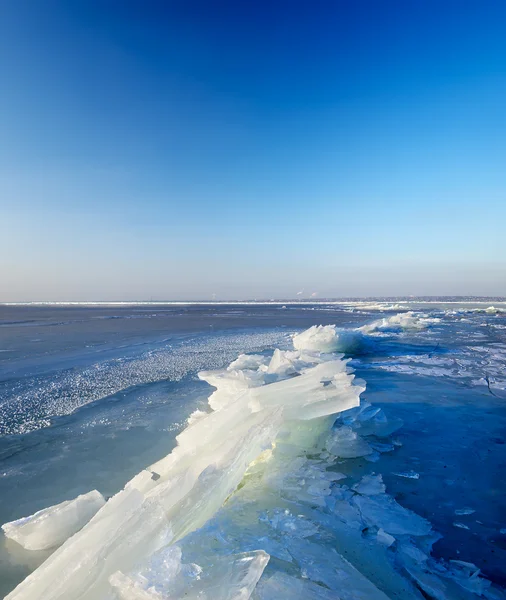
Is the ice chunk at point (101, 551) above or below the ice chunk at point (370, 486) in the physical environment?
above

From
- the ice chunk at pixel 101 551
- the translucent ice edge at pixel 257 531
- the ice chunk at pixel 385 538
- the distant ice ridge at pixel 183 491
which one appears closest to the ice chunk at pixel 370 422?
the distant ice ridge at pixel 183 491

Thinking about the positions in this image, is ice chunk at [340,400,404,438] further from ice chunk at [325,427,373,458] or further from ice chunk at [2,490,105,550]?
ice chunk at [2,490,105,550]

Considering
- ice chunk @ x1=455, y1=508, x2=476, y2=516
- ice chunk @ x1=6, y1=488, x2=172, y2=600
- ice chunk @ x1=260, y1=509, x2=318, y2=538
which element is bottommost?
ice chunk @ x1=455, y1=508, x2=476, y2=516

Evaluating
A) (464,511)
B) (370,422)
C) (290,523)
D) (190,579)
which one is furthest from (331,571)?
(370,422)

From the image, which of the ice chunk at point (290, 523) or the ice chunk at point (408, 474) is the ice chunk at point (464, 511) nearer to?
the ice chunk at point (408, 474)

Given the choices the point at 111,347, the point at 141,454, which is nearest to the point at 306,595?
the point at 141,454

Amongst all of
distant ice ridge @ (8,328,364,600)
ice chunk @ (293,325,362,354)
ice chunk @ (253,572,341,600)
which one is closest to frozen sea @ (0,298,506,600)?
ice chunk @ (253,572,341,600)
